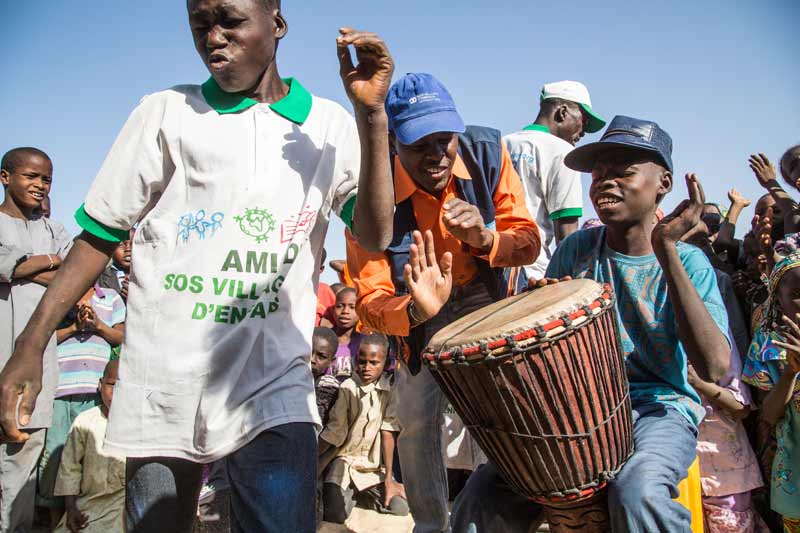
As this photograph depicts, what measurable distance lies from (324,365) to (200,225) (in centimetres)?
391

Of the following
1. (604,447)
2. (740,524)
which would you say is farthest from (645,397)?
(740,524)

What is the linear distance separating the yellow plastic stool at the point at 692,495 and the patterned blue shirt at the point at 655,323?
7.5 inches

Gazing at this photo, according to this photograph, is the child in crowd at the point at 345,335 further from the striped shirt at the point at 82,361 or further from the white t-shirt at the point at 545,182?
the white t-shirt at the point at 545,182

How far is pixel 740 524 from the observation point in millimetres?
4141

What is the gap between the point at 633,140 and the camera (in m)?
2.91

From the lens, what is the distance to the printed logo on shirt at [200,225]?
2146mm

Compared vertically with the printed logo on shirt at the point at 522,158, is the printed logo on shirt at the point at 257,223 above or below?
below

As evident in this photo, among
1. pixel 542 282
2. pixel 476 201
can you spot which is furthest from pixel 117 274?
pixel 542 282

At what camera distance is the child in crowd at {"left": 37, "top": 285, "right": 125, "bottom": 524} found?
5158mm

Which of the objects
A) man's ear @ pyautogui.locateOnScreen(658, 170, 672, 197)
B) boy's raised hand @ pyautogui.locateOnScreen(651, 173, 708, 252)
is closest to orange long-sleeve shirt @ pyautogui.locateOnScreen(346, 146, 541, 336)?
man's ear @ pyautogui.locateOnScreen(658, 170, 672, 197)

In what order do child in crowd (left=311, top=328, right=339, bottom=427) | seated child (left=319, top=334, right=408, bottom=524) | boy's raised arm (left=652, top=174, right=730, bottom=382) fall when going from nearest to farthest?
boy's raised arm (left=652, top=174, right=730, bottom=382), seated child (left=319, top=334, right=408, bottom=524), child in crowd (left=311, top=328, right=339, bottom=427)

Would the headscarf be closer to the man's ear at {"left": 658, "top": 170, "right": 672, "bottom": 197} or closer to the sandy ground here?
the man's ear at {"left": 658, "top": 170, "right": 672, "bottom": 197}

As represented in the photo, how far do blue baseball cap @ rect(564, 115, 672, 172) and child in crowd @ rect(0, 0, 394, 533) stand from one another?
1.16 meters

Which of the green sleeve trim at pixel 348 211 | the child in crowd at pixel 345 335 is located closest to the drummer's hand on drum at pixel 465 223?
the green sleeve trim at pixel 348 211
